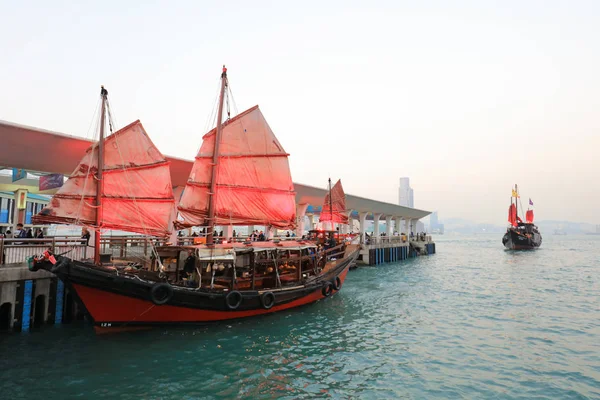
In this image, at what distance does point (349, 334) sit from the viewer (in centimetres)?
1460

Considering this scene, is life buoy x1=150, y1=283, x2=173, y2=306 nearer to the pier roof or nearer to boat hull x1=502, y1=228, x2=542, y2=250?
the pier roof

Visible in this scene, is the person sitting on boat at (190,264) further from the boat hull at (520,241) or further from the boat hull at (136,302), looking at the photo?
the boat hull at (520,241)

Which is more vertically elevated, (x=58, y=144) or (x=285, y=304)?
(x=58, y=144)

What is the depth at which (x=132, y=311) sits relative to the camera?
516 inches

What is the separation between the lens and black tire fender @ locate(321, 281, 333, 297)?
2038 cm

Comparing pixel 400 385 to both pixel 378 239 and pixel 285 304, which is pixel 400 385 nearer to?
pixel 285 304

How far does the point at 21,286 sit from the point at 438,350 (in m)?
15.7

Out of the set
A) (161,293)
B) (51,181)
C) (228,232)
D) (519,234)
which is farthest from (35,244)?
(519,234)

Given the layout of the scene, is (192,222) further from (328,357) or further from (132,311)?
A: (328,357)

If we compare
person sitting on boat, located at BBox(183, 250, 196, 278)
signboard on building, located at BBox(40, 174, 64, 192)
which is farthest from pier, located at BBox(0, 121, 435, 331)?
person sitting on boat, located at BBox(183, 250, 196, 278)

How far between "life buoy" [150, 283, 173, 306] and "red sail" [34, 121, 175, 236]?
323 centimetres

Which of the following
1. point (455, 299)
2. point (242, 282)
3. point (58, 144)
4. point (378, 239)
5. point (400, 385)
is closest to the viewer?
point (400, 385)

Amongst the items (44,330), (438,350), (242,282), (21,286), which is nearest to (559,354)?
(438,350)

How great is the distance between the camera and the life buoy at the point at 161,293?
512 inches
